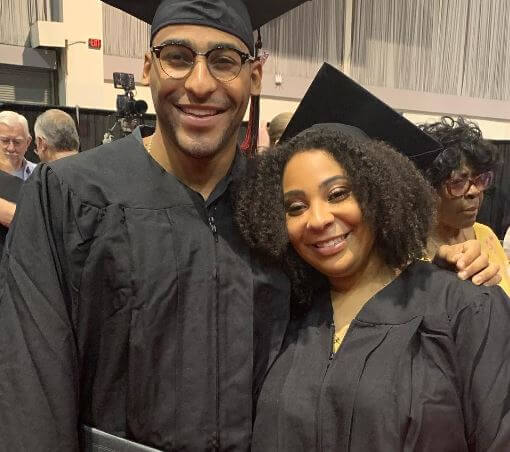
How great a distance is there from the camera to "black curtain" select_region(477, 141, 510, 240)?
707 centimetres

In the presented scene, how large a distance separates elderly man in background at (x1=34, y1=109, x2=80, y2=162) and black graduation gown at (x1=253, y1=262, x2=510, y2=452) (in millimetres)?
3168

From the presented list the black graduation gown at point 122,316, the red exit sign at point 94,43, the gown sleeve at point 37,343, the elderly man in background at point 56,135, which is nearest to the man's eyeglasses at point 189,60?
the black graduation gown at point 122,316

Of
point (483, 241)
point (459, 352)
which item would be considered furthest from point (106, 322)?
point (483, 241)

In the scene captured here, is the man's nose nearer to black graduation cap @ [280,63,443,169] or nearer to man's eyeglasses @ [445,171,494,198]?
black graduation cap @ [280,63,443,169]

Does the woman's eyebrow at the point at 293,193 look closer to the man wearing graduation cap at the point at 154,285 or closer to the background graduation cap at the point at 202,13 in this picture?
the man wearing graduation cap at the point at 154,285

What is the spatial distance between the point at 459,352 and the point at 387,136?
0.67 meters

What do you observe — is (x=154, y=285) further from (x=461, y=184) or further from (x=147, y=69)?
(x=461, y=184)

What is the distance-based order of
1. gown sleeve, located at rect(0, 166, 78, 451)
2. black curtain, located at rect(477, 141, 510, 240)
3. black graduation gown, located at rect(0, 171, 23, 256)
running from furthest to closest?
black curtain, located at rect(477, 141, 510, 240) < black graduation gown, located at rect(0, 171, 23, 256) < gown sleeve, located at rect(0, 166, 78, 451)

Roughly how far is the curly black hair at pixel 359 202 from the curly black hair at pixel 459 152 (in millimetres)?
851

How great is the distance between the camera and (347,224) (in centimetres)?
144

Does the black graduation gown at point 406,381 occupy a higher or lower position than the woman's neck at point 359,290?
lower

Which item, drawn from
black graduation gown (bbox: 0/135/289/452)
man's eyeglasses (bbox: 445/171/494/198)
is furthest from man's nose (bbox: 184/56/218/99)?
man's eyeglasses (bbox: 445/171/494/198)

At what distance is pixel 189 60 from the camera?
1431 millimetres

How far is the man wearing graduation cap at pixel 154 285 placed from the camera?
1243 millimetres
